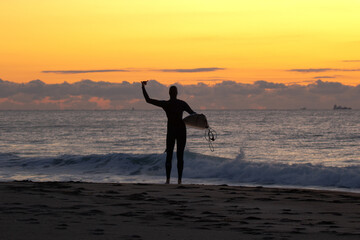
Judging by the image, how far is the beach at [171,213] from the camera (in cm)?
572

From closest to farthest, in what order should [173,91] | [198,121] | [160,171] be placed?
[173,91] < [198,121] < [160,171]

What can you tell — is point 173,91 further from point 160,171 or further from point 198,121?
point 160,171

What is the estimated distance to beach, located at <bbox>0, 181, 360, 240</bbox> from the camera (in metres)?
→ 5.72

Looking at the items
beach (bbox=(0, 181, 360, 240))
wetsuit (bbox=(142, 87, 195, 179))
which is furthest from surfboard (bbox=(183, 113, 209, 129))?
beach (bbox=(0, 181, 360, 240))

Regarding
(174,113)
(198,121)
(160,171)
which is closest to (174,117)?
(174,113)

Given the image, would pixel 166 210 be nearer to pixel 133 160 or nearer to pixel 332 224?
pixel 332 224

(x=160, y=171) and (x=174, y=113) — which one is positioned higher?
(x=174, y=113)

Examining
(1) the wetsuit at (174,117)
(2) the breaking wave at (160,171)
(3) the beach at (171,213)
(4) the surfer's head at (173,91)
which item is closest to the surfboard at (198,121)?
(1) the wetsuit at (174,117)

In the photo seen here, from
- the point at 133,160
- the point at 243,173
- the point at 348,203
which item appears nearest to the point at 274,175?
the point at 243,173

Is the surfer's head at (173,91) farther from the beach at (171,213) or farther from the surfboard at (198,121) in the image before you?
the beach at (171,213)

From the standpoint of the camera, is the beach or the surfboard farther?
the surfboard

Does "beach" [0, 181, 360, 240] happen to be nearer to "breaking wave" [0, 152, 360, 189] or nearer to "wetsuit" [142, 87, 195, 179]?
"wetsuit" [142, 87, 195, 179]

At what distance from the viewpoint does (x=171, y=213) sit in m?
7.09

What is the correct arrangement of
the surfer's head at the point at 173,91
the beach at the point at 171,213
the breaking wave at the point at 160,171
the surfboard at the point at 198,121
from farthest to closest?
the breaking wave at the point at 160,171
the surfboard at the point at 198,121
the surfer's head at the point at 173,91
the beach at the point at 171,213
